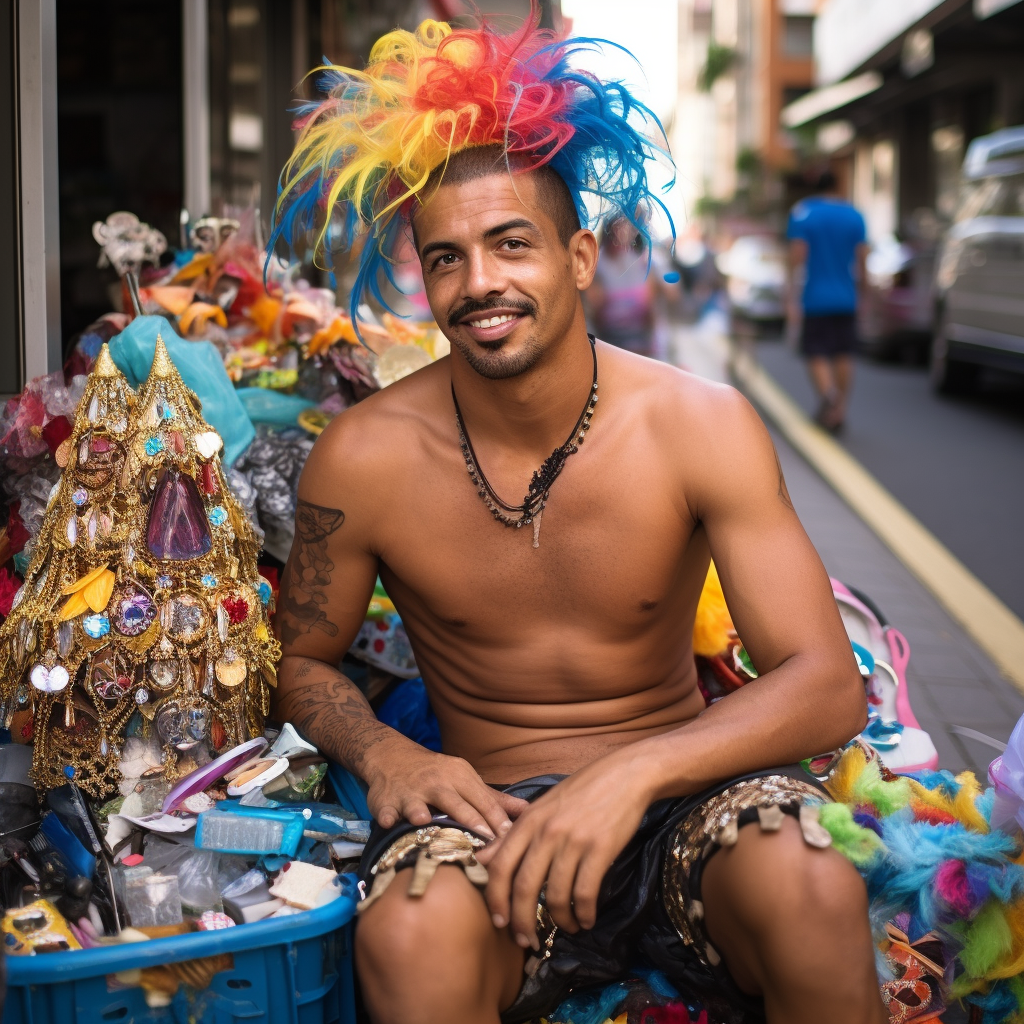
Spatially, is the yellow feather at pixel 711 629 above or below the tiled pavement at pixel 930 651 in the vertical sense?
above

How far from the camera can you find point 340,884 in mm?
1855

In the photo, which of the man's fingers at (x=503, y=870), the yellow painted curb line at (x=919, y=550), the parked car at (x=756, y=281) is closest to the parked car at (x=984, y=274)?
the yellow painted curb line at (x=919, y=550)

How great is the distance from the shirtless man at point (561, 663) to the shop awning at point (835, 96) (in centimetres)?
2406

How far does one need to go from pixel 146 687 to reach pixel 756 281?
18.4 m

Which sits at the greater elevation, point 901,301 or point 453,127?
point 901,301

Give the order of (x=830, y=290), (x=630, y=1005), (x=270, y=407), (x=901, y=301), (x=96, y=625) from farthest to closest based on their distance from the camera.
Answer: (x=901, y=301)
(x=830, y=290)
(x=270, y=407)
(x=96, y=625)
(x=630, y=1005)

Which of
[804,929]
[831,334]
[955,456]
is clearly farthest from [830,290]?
[804,929]

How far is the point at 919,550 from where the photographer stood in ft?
18.8

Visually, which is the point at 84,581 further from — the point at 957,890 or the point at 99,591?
the point at 957,890

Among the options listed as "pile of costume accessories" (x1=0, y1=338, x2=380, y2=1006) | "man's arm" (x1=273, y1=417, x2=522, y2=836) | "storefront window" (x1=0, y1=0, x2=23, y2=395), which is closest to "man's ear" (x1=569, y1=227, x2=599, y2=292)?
"man's arm" (x1=273, y1=417, x2=522, y2=836)

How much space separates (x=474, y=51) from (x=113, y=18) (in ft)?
11.8

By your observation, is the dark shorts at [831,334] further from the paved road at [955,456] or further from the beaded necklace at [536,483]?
the beaded necklace at [536,483]

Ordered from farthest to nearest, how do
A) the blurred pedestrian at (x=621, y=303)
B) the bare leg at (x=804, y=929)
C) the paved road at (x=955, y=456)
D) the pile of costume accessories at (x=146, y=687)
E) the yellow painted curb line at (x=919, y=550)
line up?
the blurred pedestrian at (x=621, y=303) → the paved road at (x=955, y=456) → the yellow painted curb line at (x=919, y=550) → the pile of costume accessories at (x=146, y=687) → the bare leg at (x=804, y=929)

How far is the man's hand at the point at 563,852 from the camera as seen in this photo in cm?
167
